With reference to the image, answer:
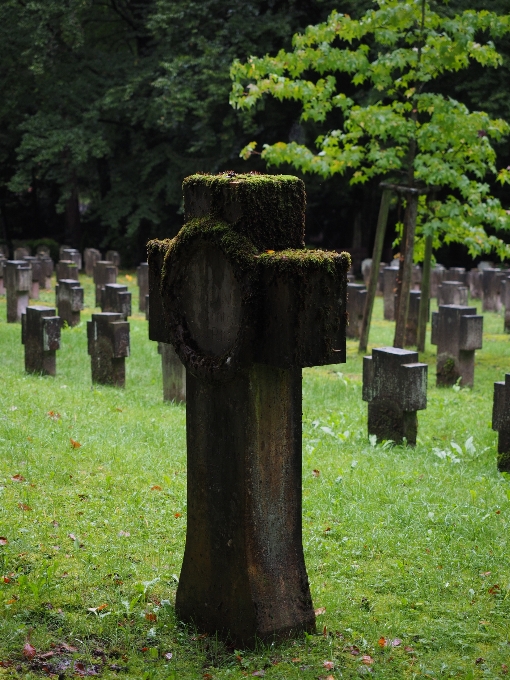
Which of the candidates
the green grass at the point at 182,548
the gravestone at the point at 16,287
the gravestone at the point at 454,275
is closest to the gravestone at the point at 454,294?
the gravestone at the point at 454,275

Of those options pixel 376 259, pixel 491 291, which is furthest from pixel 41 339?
pixel 491 291

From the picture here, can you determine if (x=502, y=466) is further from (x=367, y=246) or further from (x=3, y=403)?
(x=367, y=246)

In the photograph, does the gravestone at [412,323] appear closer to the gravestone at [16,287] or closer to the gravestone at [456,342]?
the gravestone at [456,342]

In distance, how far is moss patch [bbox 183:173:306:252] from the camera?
13.8 ft

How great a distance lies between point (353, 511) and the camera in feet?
20.5

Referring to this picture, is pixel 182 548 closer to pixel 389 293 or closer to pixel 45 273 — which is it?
pixel 389 293

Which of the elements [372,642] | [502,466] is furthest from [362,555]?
[502,466]

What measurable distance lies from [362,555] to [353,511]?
720 mm

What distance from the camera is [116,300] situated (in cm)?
1508

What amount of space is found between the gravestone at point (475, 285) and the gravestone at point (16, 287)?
37.8 feet

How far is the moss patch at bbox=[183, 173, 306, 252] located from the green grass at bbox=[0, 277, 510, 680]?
190 centimetres

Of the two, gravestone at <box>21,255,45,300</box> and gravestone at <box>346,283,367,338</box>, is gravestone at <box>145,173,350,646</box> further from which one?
gravestone at <box>21,255,45,300</box>

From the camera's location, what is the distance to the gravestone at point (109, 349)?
1091 cm

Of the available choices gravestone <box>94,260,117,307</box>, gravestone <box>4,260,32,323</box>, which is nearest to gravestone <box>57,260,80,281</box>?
gravestone <box>94,260,117,307</box>
